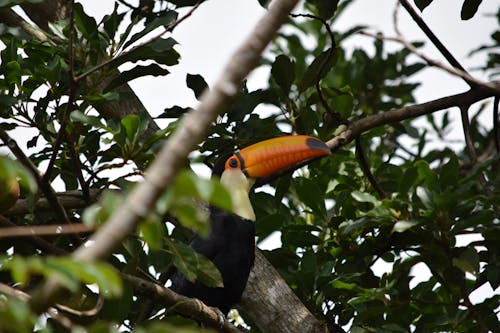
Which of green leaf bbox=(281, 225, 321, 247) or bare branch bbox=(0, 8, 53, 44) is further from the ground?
bare branch bbox=(0, 8, 53, 44)

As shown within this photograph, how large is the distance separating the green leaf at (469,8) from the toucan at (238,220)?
1061mm

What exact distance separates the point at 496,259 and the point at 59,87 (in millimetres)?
2479

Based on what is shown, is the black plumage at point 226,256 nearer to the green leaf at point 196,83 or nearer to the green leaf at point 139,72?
the green leaf at point 196,83

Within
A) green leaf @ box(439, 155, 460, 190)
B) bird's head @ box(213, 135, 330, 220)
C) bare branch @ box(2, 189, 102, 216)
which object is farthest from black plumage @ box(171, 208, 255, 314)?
green leaf @ box(439, 155, 460, 190)

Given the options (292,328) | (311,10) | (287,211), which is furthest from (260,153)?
(311,10)

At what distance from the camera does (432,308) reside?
16.1 ft

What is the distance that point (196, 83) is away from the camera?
4914 mm

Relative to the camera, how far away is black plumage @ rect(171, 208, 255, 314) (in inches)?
201

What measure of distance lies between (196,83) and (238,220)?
1.02m

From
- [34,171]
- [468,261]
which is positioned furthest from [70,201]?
[468,261]

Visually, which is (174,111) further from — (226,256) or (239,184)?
(239,184)

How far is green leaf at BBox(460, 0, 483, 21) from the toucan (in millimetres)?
1061

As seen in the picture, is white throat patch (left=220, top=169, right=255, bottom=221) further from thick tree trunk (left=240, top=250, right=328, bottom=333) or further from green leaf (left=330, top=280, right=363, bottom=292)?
green leaf (left=330, top=280, right=363, bottom=292)

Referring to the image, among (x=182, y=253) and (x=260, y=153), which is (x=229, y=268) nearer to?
(x=260, y=153)
